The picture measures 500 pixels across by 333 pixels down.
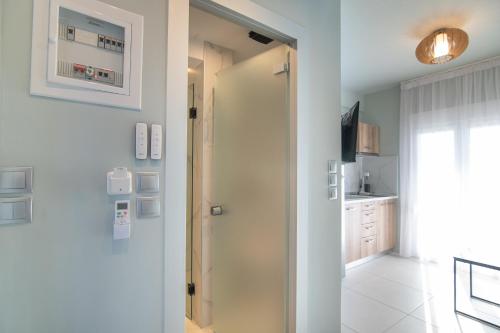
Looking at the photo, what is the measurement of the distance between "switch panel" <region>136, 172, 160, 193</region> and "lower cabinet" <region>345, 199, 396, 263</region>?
2840 millimetres

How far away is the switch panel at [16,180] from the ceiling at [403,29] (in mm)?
2341

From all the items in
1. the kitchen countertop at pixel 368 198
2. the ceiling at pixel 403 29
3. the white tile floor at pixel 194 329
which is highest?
the ceiling at pixel 403 29

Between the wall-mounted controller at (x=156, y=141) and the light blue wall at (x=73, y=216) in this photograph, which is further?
the wall-mounted controller at (x=156, y=141)

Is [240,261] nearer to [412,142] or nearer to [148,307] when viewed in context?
[148,307]

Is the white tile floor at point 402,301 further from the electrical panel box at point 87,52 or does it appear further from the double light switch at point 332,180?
the electrical panel box at point 87,52

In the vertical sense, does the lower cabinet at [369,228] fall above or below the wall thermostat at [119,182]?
below

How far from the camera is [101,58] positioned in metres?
0.84

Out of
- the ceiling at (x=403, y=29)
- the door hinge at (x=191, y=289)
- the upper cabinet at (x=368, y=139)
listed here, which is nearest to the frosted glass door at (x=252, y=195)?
the door hinge at (x=191, y=289)

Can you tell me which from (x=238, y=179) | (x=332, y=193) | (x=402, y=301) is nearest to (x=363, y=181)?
(x=402, y=301)

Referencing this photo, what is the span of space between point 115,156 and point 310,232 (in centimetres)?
116

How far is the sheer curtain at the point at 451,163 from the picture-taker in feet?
9.69

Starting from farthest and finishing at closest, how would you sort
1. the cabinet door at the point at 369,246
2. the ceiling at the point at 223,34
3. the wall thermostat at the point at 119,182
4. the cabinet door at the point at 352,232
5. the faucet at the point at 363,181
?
the faucet at the point at 363,181 → the cabinet door at the point at 369,246 → the cabinet door at the point at 352,232 → the ceiling at the point at 223,34 → the wall thermostat at the point at 119,182

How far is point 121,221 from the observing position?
33.9 inches

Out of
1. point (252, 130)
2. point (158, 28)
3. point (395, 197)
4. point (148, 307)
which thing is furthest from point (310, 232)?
point (395, 197)
